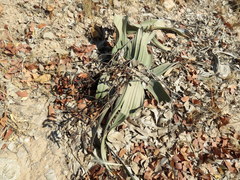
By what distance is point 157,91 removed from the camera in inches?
101

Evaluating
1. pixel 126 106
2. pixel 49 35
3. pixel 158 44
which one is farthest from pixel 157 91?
pixel 49 35

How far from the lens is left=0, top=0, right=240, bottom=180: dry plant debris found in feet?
7.73

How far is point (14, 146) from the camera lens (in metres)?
2.33

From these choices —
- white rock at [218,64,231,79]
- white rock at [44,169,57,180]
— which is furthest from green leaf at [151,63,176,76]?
white rock at [44,169,57,180]

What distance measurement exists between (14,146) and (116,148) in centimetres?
103

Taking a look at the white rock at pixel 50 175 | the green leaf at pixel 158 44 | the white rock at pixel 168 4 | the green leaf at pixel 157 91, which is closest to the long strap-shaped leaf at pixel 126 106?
the green leaf at pixel 157 91

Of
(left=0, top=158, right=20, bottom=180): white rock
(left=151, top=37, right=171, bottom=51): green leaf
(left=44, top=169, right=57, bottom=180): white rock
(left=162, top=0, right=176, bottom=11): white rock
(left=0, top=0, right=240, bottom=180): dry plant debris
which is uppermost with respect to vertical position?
(left=162, top=0, right=176, bottom=11): white rock

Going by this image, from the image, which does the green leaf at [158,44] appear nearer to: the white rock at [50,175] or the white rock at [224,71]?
the white rock at [224,71]

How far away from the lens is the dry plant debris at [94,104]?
2.36 metres

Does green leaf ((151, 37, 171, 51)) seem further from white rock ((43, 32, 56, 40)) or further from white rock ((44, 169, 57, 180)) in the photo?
white rock ((44, 169, 57, 180))

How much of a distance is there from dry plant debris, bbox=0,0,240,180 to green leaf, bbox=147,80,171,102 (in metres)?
0.13

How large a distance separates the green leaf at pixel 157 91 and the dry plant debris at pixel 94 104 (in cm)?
13

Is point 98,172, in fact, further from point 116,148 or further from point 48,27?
point 48,27

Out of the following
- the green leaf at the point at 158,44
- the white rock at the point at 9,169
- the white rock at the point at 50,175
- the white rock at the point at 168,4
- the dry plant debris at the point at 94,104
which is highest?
the white rock at the point at 168,4
